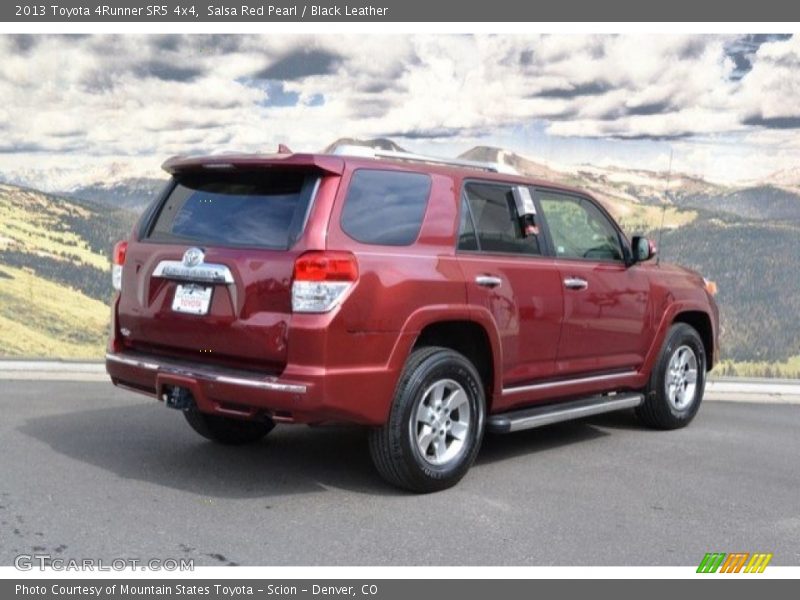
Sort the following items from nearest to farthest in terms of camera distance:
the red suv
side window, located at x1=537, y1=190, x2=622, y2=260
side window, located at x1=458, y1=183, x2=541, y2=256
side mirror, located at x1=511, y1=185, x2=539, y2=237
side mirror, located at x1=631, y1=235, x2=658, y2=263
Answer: the red suv
side window, located at x1=458, y1=183, x2=541, y2=256
side mirror, located at x1=511, y1=185, x2=539, y2=237
side window, located at x1=537, y1=190, x2=622, y2=260
side mirror, located at x1=631, y1=235, x2=658, y2=263

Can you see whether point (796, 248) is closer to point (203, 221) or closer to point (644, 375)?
point (644, 375)

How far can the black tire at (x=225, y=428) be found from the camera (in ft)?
21.7

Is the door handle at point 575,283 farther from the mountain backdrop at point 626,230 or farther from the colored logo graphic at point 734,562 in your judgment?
the mountain backdrop at point 626,230

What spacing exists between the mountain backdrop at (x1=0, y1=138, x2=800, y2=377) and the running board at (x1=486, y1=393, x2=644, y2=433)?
398cm

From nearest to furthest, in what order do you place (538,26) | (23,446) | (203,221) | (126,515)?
(126,515)
(203,221)
(23,446)
(538,26)

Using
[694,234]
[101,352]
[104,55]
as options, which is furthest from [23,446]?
[694,234]

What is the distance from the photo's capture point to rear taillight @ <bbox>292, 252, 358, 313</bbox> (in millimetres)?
4980

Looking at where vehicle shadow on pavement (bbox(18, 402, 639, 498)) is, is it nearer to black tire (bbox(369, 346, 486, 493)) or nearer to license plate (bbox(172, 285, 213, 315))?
black tire (bbox(369, 346, 486, 493))

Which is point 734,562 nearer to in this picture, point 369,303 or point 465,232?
point 369,303

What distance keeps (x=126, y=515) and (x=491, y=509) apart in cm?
199

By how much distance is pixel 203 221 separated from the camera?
5.68 meters

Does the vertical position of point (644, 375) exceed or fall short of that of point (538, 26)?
it falls short

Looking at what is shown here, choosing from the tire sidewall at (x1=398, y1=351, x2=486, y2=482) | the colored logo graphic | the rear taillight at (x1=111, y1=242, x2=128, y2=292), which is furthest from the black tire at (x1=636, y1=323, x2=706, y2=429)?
the rear taillight at (x1=111, y1=242, x2=128, y2=292)

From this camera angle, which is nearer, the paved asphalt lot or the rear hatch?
the paved asphalt lot
